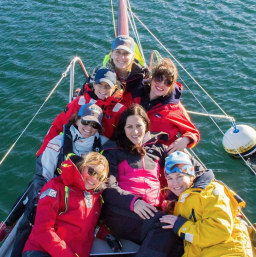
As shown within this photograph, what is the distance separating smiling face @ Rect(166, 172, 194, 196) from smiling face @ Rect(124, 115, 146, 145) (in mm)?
636

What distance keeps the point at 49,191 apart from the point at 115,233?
0.84 meters

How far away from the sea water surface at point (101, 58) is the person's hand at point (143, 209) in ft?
9.04

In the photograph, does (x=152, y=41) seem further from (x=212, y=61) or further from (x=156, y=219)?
(x=156, y=219)

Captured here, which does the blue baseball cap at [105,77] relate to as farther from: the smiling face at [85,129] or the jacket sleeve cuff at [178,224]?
the jacket sleeve cuff at [178,224]

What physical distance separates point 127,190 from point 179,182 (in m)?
0.61

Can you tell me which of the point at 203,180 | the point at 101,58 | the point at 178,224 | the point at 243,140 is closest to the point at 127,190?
the point at 178,224

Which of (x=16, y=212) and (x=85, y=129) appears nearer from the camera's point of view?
(x=85, y=129)

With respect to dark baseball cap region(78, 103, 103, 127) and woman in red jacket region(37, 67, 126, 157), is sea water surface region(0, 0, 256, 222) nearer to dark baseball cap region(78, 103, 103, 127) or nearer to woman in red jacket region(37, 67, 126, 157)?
woman in red jacket region(37, 67, 126, 157)

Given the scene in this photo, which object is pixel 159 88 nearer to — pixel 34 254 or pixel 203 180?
pixel 203 180

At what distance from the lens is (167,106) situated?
4.43 meters

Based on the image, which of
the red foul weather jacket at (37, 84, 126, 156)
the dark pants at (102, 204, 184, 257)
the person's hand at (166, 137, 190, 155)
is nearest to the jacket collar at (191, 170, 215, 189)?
the dark pants at (102, 204, 184, 257)

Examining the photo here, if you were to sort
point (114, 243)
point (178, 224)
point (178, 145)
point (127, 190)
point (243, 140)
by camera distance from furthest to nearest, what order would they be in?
1. point (243, 140)
2. point (178, 145)
3. point (127, 190)
4. point (114, 243)
5. point (178, 224)

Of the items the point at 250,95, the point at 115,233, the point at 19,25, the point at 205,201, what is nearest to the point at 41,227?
the point at 115,233

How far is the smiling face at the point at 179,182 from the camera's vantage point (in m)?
3.38
